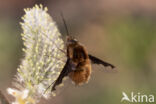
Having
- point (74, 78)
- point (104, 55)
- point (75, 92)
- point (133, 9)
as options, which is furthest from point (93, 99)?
point (74, 78)

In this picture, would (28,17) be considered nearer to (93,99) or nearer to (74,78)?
(74,78)

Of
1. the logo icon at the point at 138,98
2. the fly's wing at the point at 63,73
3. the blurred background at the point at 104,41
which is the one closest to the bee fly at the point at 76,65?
the fly's wing at the point at 63,73

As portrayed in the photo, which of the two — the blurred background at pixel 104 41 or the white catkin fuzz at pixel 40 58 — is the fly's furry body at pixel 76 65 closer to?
the white catkin fuzz at pixel 40 58

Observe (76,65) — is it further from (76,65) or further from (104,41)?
(104,41)

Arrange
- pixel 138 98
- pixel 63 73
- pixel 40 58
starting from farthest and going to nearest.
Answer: pixel 138 98, pixel 40 58, pixel 63 73

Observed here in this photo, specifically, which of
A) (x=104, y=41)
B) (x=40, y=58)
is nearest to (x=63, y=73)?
(x=40, y=58)

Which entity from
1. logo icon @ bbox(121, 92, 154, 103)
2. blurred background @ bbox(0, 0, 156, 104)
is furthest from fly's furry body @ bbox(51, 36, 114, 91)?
logo icon @ bbox(121, 92, 154, 103)

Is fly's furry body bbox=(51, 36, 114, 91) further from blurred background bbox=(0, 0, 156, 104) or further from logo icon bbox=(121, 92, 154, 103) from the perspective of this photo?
logo icon bbox=(121, 92, 154, 103)
